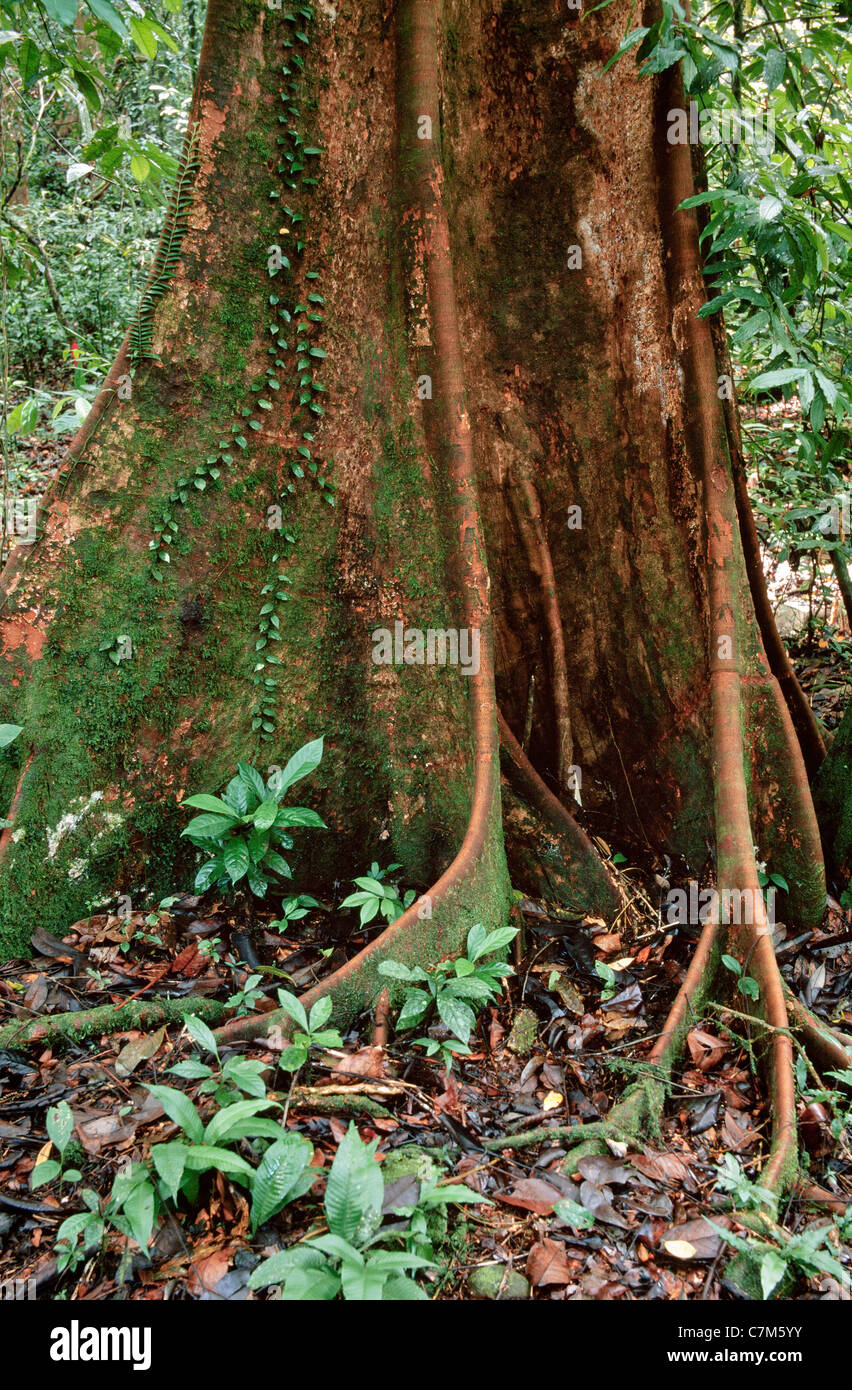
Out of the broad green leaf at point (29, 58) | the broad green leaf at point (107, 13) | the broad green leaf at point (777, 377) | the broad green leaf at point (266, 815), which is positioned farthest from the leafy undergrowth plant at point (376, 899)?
the broad green leaf at point (29, 58)

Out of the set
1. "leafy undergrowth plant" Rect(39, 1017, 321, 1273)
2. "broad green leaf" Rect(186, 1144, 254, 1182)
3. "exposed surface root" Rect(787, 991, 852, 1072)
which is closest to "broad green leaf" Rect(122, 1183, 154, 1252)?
"leafy undergrowth plant" Rect(39, 1017, 321, 1273)

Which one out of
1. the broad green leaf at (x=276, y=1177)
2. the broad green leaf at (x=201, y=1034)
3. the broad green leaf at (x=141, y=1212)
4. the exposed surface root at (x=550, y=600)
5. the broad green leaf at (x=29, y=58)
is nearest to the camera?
the broad green leaf at (x=141, y=1212)

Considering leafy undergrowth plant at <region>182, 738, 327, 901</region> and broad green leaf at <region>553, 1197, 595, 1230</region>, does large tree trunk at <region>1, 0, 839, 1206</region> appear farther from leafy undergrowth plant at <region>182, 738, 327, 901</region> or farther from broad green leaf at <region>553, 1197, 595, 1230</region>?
broad green leaf at <region>553, 1197, 595, 1230</region>

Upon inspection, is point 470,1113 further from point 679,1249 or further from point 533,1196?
point 679,1249

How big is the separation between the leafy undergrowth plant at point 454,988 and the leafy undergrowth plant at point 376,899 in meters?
0.29

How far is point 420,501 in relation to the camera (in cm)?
336

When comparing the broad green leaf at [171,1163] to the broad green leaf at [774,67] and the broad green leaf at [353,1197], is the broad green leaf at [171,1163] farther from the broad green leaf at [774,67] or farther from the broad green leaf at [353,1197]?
the broad green leaf at [774,67]

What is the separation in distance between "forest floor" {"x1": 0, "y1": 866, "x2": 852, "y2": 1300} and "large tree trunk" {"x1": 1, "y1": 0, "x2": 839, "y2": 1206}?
264 millimetres

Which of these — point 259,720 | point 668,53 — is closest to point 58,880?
point 259,720

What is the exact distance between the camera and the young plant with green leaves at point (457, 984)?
103 inches

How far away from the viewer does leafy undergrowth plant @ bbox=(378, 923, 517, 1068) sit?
2.60 m

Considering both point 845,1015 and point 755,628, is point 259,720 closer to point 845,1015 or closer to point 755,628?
point 755,628

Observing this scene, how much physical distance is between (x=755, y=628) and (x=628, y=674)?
568 millimetres

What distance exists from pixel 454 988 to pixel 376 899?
1.59 feet
